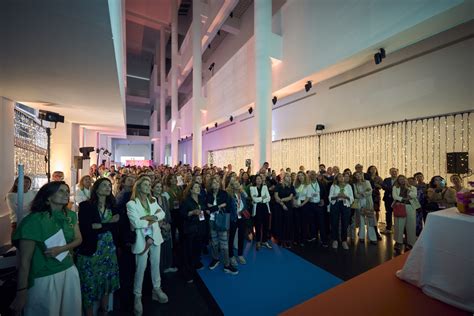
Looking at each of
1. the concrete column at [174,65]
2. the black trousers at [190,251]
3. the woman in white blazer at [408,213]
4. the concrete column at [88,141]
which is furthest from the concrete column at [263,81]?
the concrete column at [174,65]

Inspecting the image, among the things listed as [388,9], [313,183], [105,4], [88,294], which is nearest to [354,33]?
[388,9]

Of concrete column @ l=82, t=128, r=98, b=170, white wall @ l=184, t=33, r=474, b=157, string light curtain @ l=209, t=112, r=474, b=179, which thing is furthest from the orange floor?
concrete column @ l=82, t=128, r=98, b=170

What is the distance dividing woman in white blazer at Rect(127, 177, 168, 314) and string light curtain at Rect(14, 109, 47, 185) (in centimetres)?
387

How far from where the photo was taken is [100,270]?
2.40 metres

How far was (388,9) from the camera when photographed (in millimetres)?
4312

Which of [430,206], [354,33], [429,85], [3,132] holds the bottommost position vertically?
[430,206]

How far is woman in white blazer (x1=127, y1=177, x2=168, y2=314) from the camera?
270 centimetres

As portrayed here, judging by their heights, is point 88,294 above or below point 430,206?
below

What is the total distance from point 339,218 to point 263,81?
4.55 metres

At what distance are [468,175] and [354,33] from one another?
3774 mm

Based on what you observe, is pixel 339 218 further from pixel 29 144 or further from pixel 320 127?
pixel 29 144

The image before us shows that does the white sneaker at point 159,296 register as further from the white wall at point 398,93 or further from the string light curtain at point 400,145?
the white wall at point 398,93

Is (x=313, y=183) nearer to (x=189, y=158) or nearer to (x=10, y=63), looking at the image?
(x=10, y=63)

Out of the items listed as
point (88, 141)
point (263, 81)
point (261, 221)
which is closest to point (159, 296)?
point (261, 221)
